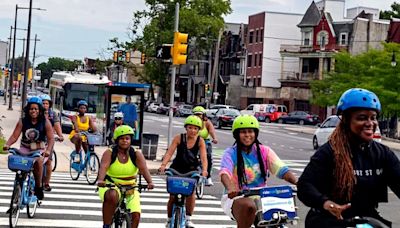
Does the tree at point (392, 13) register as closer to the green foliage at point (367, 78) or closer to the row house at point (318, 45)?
the row house at point (318, 45)

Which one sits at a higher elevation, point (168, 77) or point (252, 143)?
point (168, 77)

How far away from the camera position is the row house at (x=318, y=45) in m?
76.8

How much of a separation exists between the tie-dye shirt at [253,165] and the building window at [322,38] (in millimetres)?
71585

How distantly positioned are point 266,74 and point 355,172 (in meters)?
80.0

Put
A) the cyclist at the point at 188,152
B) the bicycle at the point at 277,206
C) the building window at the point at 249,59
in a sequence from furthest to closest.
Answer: the building window at the point at 249,59
the cyclist at the point at 188,152
the bicycle at the point at 277,206

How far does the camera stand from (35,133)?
1099 cm

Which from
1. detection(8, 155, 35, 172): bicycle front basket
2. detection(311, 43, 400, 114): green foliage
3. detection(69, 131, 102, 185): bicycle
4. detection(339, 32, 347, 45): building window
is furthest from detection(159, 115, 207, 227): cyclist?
detection(339, 32, 347, 45): building window

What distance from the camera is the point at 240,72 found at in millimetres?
91625

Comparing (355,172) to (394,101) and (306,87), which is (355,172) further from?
(306,87)

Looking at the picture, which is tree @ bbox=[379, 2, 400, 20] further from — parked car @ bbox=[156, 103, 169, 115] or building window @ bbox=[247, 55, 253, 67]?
parked car @ bbox=[156, 103, 169, 115]

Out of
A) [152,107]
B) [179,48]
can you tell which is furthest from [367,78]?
[152,107]

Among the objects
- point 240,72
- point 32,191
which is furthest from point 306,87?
point 32,191

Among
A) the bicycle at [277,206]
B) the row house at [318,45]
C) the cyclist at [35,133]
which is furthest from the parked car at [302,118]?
the bicycle at [277,206]

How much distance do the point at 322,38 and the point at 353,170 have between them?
75476 millimetres
